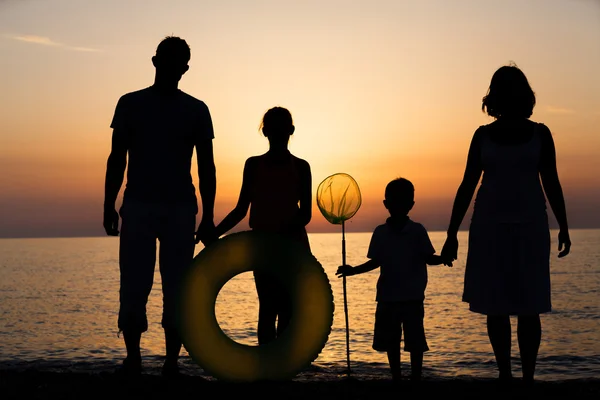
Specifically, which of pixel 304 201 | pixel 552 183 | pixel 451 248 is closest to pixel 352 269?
pixel 304 201

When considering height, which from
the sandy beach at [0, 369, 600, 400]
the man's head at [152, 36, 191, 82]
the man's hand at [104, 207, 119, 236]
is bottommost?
the sandy beach at [0, 369, 600, 400]

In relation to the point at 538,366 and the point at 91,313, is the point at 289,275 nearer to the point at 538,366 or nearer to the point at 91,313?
the point at 538,366

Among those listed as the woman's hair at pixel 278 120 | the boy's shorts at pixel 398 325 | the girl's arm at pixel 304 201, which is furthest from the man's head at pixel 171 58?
the boy's shorts at pixel 398 325

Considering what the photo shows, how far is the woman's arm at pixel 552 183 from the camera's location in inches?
178

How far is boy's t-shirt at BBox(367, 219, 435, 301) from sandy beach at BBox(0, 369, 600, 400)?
710 millimetres

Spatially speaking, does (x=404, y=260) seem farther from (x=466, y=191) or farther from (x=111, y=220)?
(x=111, y=220)

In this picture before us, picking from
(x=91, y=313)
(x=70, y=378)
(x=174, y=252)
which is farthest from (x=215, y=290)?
(x=91, y=313)

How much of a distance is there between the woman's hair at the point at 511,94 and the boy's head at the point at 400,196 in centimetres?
107

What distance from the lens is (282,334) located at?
4.88 m

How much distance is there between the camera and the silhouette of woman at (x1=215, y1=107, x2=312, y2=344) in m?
5.00

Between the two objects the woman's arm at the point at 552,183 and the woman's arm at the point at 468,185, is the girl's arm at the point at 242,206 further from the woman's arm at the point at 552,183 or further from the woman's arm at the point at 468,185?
the woman's arm at the point at 552,183

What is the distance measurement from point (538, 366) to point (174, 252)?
1251cm

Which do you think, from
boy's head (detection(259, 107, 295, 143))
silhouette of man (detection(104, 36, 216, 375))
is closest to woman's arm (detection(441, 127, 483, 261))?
boy's head (detection(259, 107, 295, 143))

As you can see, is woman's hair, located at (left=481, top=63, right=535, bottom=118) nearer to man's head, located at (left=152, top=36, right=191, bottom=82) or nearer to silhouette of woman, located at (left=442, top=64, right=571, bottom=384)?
silhouette of woman, located at (left=442, top=64, right=571, bottom=384)
